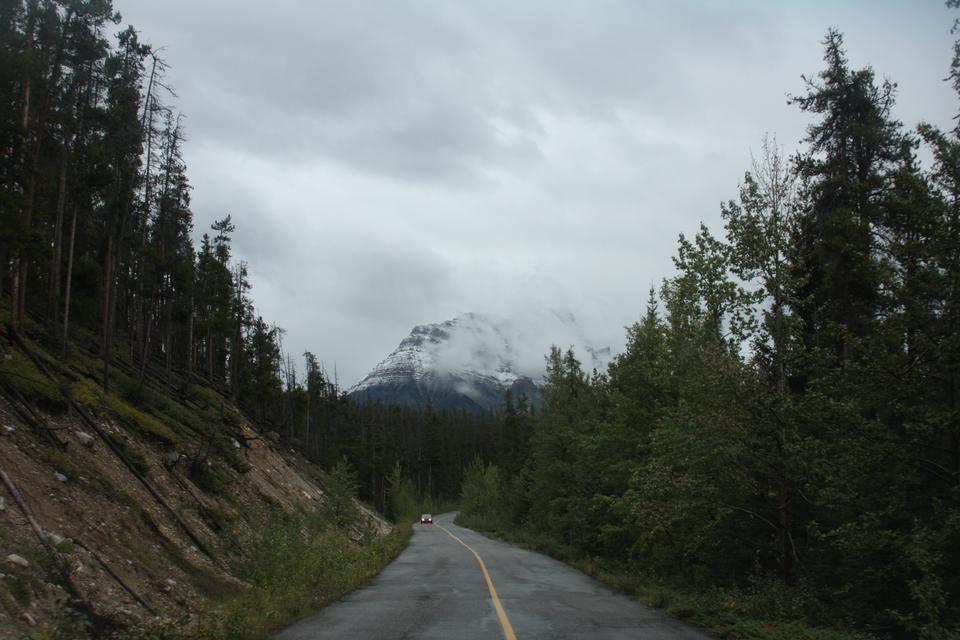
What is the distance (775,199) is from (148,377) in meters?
25.8

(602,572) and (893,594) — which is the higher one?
(893,594)

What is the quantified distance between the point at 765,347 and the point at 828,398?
228 centimetres

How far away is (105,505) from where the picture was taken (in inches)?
502

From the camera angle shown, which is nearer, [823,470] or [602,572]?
[823,470]

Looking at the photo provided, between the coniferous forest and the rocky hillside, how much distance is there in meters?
2.22

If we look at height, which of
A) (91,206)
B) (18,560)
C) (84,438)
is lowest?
(18,560)

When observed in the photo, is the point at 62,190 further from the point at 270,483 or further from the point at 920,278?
the point at 920,278

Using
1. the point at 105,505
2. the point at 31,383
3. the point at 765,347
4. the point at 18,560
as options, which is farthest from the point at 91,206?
the point at 765,347

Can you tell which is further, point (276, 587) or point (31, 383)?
point (31, 383)

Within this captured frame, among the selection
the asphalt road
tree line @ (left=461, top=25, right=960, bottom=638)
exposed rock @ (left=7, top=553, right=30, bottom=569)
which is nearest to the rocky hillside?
exposed rock @ (left=7, top=553, right=30, bottom=569)

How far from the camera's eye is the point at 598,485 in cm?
2486

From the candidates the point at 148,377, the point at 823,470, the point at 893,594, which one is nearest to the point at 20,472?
the point at 823,470

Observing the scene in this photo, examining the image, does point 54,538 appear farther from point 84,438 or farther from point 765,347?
point 765,347

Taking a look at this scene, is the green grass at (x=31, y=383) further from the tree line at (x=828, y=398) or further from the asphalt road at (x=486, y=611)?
the tree line at (x=828, y=398)
